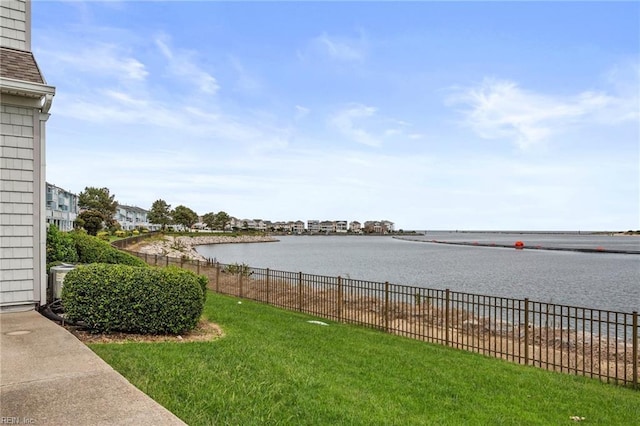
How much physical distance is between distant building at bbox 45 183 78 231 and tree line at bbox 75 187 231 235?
8.57 ft

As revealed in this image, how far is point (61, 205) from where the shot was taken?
64.6 meters

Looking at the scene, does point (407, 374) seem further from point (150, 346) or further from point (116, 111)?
point (116, 111)

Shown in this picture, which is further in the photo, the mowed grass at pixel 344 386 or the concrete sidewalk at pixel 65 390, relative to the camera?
the mowed grass at pixel 344 386

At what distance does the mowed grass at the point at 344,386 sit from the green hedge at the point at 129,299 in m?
0.74

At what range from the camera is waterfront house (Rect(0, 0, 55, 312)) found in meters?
8.79

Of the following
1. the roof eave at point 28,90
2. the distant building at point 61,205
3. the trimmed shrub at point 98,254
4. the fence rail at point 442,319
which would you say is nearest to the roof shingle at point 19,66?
the roof eave at point 28,90

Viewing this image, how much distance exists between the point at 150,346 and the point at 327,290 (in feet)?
26.4

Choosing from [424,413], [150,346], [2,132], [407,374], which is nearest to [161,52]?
[2,132]

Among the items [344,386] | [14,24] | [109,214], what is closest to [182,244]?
[109,214]

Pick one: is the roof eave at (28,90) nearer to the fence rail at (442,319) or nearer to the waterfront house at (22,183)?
the waterfront house at (22,183)

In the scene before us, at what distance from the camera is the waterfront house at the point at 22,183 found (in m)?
8.79

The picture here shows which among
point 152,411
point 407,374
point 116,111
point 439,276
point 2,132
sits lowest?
point 439,276

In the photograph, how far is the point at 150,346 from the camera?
6840 millimetres

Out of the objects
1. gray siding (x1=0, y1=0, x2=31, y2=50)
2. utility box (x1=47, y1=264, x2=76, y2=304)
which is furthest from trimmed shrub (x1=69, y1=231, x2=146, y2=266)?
gray siding (x1=0, y1=0, x2=31, y2=50)
